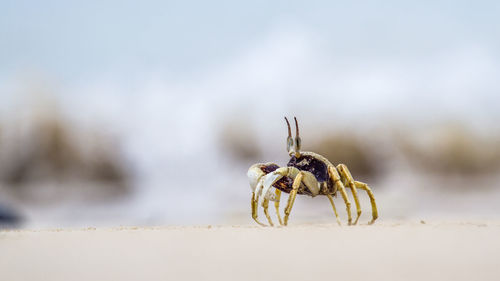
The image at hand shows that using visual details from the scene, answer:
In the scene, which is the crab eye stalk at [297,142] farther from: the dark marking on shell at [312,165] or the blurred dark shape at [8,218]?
the blurred dark shape at [8,218]

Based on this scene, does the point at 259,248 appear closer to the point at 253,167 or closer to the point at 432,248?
the point at 432,248

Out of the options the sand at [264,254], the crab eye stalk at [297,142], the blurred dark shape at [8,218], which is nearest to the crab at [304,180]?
the crab eye stalk at [297,142]

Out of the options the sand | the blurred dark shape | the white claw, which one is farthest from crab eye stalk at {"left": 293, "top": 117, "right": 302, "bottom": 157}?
the blurred dark shape

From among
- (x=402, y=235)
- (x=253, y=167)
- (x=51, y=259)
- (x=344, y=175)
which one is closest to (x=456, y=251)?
(x=402, y=235)

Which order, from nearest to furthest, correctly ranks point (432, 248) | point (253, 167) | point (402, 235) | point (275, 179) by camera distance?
point (432, 248) → point (402, 235) → point (275, 179) → point (253, 167)

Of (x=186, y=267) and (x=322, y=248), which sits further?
(x=322, y=248)

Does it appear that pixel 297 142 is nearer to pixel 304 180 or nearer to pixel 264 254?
pixel 304 180
